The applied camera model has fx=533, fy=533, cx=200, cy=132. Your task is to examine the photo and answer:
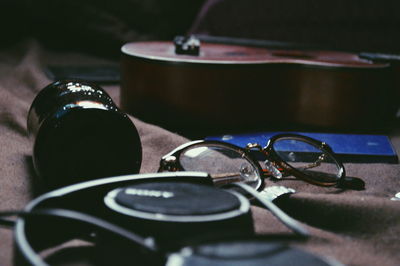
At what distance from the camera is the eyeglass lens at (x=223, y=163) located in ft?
1.82

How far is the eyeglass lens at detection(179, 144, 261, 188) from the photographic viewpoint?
555 mm

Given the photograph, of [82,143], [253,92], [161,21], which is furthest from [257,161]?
[161,21]

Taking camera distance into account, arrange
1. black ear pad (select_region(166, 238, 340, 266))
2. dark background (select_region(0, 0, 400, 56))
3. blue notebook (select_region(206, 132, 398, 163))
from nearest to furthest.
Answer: black ear pad (select_region(166, 238, 340, 266)), blue notebook (select_region(206, 132, 398, 163)), dark background (select_region(0, 0, 400, 56))

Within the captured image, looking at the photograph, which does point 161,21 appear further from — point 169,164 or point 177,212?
point 177,212

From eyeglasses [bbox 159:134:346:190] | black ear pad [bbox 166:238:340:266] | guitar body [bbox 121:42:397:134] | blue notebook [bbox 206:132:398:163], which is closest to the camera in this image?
black ear pad [bbox 166:238:340:266]

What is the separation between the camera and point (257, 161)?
0.57m

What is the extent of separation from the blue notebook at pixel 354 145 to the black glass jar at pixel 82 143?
25cm

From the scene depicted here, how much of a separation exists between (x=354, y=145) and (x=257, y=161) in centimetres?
25

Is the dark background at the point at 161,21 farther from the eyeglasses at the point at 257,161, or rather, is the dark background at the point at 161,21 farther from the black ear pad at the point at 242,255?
the black ear pad at the point at 242,255

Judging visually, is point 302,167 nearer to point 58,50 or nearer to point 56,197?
point 56,197

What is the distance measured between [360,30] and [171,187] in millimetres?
1001

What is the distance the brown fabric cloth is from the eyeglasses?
2 centimetres

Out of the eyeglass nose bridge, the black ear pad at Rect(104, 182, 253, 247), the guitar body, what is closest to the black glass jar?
the eyeglass nose bridge

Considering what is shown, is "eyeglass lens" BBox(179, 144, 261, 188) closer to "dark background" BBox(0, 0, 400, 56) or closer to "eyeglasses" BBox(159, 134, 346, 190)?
"eyeglasses" BBox(159, 134, 346, 190)
